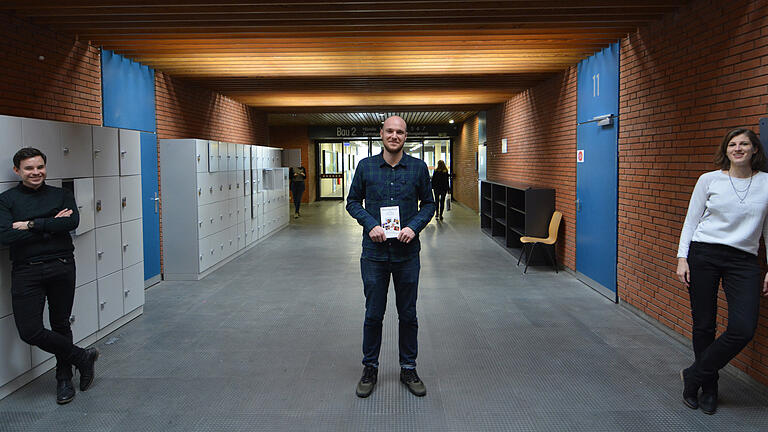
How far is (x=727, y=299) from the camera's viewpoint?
130 inches

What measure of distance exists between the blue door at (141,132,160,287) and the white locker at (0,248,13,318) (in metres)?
3.39

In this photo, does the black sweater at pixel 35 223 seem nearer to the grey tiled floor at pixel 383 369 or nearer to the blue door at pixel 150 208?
the grey tiled floor at pixel 383 369

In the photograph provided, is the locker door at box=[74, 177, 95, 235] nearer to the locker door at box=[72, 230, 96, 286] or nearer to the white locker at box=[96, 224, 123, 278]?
the locker door at box=[72, 230, 96, 286]

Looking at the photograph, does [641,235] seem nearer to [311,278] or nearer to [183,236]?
[311,278]

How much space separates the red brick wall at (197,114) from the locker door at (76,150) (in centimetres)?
290

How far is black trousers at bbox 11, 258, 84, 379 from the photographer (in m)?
3.42

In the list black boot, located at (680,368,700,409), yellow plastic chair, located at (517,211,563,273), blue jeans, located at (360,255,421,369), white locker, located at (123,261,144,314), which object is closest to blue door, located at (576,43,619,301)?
yellow plastic chair, located at (517,211,563,273)

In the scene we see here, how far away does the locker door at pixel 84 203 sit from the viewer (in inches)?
175

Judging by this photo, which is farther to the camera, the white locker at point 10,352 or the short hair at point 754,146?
the white locker at point 10,352

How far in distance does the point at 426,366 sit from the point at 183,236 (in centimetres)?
460

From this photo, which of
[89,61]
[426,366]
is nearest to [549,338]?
[426,366]

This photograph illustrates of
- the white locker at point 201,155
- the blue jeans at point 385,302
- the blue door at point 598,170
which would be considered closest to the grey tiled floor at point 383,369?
the blue jeans at point 385,302

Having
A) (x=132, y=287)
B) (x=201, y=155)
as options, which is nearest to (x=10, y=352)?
(x=132, y=287)

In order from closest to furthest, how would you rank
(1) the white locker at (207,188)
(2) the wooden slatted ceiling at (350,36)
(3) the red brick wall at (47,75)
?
1. (2) the wooden slatted ceiling at (350,36)
2. (3) the red brick wall at (47,75)
3. (1) the white locker at (207,188)
